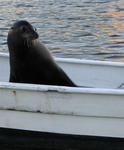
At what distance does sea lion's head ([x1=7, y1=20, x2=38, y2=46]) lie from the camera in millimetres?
7828

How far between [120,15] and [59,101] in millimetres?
14194

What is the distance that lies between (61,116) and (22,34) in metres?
1.24

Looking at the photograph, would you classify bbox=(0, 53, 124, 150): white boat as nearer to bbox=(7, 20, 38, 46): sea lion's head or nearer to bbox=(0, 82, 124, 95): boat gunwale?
bbox=(0, 82, 124, 95): boat gunwale

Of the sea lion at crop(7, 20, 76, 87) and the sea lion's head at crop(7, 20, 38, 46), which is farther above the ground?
the sea lion's head at crop(7, 20, 38, 46)

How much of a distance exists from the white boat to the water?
6.91m

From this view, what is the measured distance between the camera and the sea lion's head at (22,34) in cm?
783

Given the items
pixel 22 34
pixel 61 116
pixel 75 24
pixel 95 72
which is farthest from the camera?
pixel 75 24

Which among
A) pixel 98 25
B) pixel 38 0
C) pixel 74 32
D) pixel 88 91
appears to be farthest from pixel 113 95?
pixel 38 0

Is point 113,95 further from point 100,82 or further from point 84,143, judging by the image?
point 100,82

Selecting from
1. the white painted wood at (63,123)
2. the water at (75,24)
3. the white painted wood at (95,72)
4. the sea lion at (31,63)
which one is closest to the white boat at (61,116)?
the white painted wood at (63,123)

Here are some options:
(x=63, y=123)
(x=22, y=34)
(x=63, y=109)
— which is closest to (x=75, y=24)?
(x=22, y=34)

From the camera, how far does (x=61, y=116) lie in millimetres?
7527

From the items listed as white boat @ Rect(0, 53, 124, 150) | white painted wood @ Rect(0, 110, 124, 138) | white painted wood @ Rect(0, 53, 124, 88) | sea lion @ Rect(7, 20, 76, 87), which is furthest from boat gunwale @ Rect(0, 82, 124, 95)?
white painted wood @ Rect(0, 53, 124, 88)

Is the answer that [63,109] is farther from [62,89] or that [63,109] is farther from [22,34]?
[22,34]
